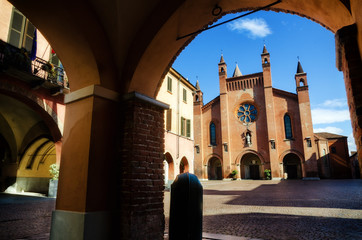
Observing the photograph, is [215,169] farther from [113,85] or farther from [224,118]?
[113,85]

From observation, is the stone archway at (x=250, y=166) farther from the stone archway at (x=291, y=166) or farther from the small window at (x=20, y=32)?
the small window at (x=20, y=32)

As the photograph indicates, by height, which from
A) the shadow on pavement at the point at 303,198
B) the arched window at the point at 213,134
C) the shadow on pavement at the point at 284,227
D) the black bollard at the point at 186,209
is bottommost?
the shadow on pavement at the point at 284,227

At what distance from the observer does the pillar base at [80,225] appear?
331 centimetres

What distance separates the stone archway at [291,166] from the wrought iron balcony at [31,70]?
27348 millimetres

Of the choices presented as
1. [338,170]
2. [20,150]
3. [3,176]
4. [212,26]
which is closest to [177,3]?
[212,26]

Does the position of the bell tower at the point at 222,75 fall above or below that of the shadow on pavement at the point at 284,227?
above

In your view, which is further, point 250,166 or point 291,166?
point 250,166

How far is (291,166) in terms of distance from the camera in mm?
30188

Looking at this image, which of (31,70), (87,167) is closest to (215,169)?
(31,70)

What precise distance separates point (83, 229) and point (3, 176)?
14.0 m

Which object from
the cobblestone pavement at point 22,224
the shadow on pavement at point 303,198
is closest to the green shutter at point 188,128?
the shadow on pavement at point 303,198

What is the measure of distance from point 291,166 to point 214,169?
9.70 metres

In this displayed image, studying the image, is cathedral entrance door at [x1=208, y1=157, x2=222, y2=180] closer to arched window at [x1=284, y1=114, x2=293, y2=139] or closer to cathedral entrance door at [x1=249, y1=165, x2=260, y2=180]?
cathedral entrance door at [x1=249, y1=165, x2=260, y2=180]

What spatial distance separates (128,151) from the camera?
3.82 meters
